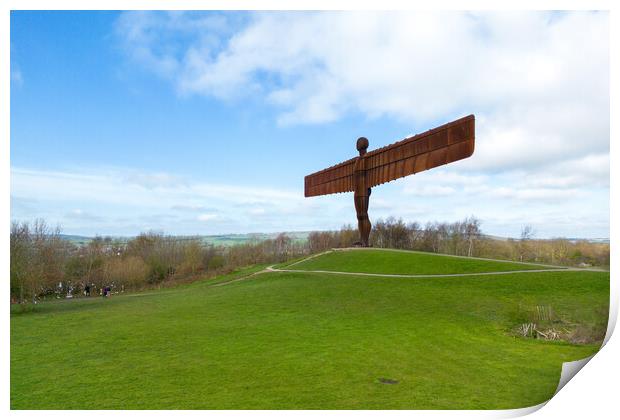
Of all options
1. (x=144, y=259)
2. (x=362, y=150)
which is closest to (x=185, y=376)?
(x=362, y=150)

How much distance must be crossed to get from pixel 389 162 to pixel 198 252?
35317mm

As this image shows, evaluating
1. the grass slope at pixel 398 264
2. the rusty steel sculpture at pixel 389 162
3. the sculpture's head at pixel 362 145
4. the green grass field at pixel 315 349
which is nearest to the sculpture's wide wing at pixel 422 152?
the rusty steel sculpture at pixel 389 162

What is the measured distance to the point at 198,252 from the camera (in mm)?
47844

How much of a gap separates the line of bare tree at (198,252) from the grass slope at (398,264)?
9239 millimetres

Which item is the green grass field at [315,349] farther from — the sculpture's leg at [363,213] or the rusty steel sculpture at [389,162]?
the rusty steel sculpture at [389,162]

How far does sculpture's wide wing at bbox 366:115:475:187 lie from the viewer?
12.5 m

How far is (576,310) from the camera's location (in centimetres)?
1159

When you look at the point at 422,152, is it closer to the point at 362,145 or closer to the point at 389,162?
the point at 389,162

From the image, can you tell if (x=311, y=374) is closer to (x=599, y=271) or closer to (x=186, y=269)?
(x=599, y=271)

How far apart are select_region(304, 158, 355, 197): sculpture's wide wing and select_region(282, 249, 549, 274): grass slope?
335 cm

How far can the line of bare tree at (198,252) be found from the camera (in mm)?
31297

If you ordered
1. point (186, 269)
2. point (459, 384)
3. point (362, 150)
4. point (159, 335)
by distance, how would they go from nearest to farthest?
point (459, 384) < point (159, 335) < point (362, 150) < point (186, 269)

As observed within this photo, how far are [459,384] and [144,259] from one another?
4260 cm

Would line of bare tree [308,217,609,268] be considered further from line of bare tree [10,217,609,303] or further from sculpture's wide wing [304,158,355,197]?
sculpture's wide wing [304,158,355,197]
